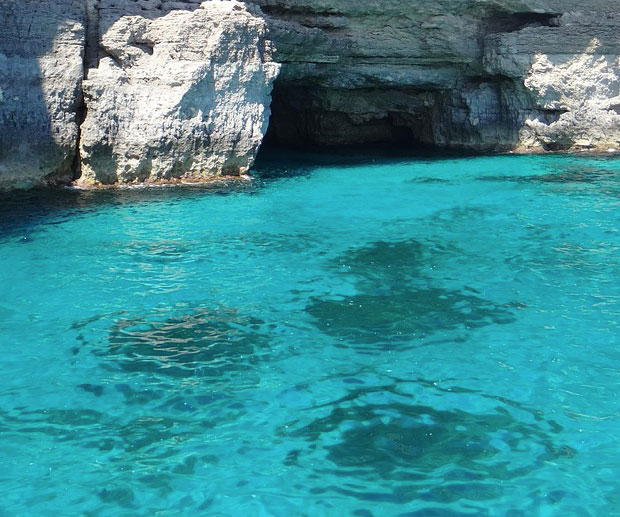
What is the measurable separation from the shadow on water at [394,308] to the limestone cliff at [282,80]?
17.8 feet

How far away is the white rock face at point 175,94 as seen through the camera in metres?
11.8

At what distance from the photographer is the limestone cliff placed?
11656 mm

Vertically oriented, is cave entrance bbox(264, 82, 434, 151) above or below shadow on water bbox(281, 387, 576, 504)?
above

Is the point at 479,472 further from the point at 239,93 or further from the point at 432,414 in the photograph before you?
the point at 239,93

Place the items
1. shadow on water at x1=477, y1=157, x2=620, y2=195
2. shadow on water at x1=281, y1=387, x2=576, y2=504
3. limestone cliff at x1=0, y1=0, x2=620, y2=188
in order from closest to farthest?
1. shadow on water at x1=281, y1=387, x2=576, y2=504
2. limestone cliff at x1=0, y1=0, x2=620, y2=188
3. shadow on water at x1=477, y1=157, x2=620, y2=195

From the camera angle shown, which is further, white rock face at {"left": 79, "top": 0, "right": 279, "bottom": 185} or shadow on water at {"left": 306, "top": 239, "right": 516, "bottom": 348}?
white rock face at {"left": 79, "top": 0, "right": 279, "bottom": 185}

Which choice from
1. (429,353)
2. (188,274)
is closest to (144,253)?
(188,274)

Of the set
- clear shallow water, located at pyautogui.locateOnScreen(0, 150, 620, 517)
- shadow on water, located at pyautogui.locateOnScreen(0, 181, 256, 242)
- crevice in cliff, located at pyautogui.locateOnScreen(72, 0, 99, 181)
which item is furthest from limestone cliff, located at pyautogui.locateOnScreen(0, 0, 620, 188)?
clear shallow water, located at pyautogui.locateOnScreen(0, 150, 620, 517)

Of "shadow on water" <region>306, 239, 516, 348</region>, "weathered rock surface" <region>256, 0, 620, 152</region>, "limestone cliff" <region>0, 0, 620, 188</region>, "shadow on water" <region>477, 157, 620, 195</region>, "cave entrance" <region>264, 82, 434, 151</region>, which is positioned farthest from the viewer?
"cave entrance" <region>264, 82, 434, 151</region>

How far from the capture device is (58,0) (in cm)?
1164

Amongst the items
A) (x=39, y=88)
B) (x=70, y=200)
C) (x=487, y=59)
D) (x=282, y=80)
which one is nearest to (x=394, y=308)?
(x=70, y=200)

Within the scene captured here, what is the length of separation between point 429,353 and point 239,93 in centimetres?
820

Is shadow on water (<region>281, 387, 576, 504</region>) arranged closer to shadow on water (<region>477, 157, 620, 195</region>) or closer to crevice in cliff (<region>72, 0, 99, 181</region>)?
shadow on water (<region>477, 157, 620, 195</region>)

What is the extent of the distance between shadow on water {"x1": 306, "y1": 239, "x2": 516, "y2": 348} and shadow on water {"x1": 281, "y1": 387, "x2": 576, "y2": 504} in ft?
3.82
